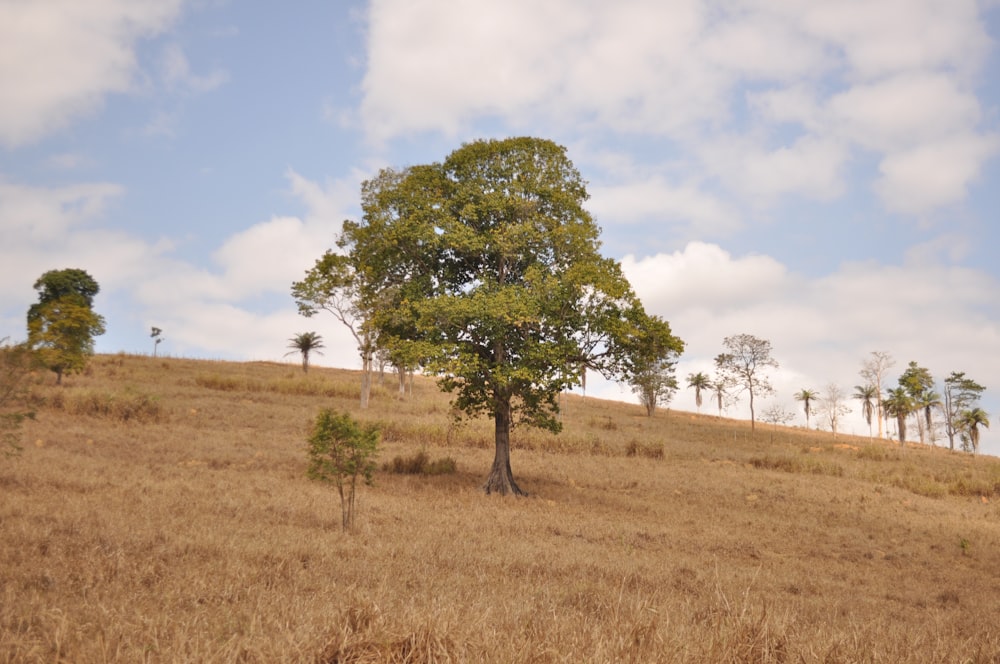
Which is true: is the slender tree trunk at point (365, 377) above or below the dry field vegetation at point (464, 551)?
above

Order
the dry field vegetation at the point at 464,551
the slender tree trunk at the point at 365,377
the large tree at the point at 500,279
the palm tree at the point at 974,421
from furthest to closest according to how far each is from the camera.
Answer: the palm tree at the point at 974,421
the slender tree trunk at the point at 365,377
the large tree at the point at 500,279
the dry field vegetation at the point at 464,551

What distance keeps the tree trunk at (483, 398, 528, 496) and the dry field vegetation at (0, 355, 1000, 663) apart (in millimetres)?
1281

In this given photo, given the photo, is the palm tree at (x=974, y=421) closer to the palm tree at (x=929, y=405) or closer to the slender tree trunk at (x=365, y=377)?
the palm tree at (x=929, y=405)

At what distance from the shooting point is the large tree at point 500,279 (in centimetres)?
1992

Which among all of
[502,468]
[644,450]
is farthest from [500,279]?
[644,450]

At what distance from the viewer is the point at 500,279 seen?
21.9m

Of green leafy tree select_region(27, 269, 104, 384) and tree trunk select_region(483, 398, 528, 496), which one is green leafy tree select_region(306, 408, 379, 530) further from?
green leafy tree select_region(27, 269, 104, 384)

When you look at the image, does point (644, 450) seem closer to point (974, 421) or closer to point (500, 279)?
point (500, 279)

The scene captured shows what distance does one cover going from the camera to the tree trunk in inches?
825

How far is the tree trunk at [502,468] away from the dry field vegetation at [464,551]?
1.28 metres

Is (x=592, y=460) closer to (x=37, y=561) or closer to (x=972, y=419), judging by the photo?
(x=37, y=561)

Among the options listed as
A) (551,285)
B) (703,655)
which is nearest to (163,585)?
(703,655)

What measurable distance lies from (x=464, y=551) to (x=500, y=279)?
12356 mm

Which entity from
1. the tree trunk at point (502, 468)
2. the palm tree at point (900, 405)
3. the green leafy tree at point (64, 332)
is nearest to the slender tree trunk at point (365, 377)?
the green leafy tree at point (64, 332)
